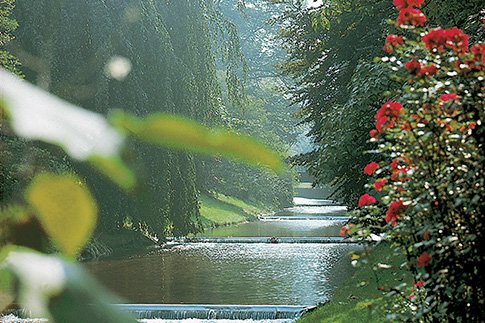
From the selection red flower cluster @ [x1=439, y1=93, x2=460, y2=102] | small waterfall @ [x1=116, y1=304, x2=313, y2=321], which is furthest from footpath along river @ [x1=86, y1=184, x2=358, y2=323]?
red flower cluster @ [x1=439, y1=93, x2=460, y2=102]

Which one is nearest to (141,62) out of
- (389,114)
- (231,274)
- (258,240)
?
(231,274)

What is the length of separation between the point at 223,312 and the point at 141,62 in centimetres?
504

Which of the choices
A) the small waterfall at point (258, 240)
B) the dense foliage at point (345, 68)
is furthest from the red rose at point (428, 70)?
the small waterfall at point (258, 240)

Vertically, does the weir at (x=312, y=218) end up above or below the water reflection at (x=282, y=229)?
above

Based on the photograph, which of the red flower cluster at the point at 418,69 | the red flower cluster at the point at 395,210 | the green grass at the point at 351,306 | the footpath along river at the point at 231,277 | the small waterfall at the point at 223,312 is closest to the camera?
the red flower cluster at the point at 418,69

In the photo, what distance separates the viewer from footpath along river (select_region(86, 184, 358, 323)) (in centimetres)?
951

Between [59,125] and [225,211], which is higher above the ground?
[225,211]

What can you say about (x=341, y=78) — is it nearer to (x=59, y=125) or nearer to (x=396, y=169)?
(x=396, y=169)

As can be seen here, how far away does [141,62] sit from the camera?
12.8 meters

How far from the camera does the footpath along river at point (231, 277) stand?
9508mm

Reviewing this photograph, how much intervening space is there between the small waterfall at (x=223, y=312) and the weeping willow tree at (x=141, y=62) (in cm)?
199

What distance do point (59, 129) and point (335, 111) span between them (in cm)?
921

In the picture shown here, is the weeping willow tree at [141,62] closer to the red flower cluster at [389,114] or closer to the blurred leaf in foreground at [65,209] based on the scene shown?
the red flower cluster at [389,114]

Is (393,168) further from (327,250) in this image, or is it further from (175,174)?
(327,250)
